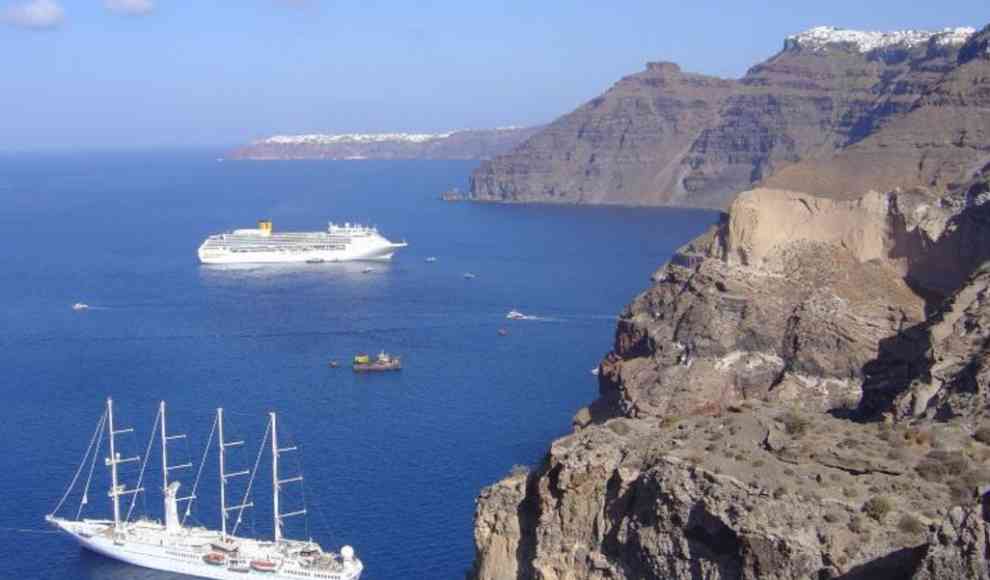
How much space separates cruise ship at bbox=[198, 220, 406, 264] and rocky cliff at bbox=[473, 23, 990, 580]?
50.1 m

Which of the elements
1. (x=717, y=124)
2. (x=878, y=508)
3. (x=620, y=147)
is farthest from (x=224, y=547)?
(x=717, y=124)

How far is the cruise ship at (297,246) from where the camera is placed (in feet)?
271

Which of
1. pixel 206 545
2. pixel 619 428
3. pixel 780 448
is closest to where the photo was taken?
pixel 780 448

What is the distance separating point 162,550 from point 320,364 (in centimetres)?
1948

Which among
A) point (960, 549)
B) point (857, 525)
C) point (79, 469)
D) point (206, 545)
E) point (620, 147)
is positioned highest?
point (620, 147)

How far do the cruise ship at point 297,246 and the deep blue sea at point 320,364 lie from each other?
1844 millimetres

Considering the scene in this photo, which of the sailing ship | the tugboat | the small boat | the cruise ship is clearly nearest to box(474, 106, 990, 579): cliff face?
the sailing ship

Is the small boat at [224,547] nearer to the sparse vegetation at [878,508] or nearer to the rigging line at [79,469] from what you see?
the rigging line at [79,469]

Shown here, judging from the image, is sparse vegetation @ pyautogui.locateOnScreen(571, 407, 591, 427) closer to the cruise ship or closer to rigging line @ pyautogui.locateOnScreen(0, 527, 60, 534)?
rigging line @ pyautogui.locateOnScreen(0, 527, 60, 534)

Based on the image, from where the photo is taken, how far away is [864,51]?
142 metres

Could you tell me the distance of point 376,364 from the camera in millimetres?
47906

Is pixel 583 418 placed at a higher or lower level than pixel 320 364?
higher

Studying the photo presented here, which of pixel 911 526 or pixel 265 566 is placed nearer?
pixel 911 526

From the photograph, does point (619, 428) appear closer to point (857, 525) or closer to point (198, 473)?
point (857, 525)
